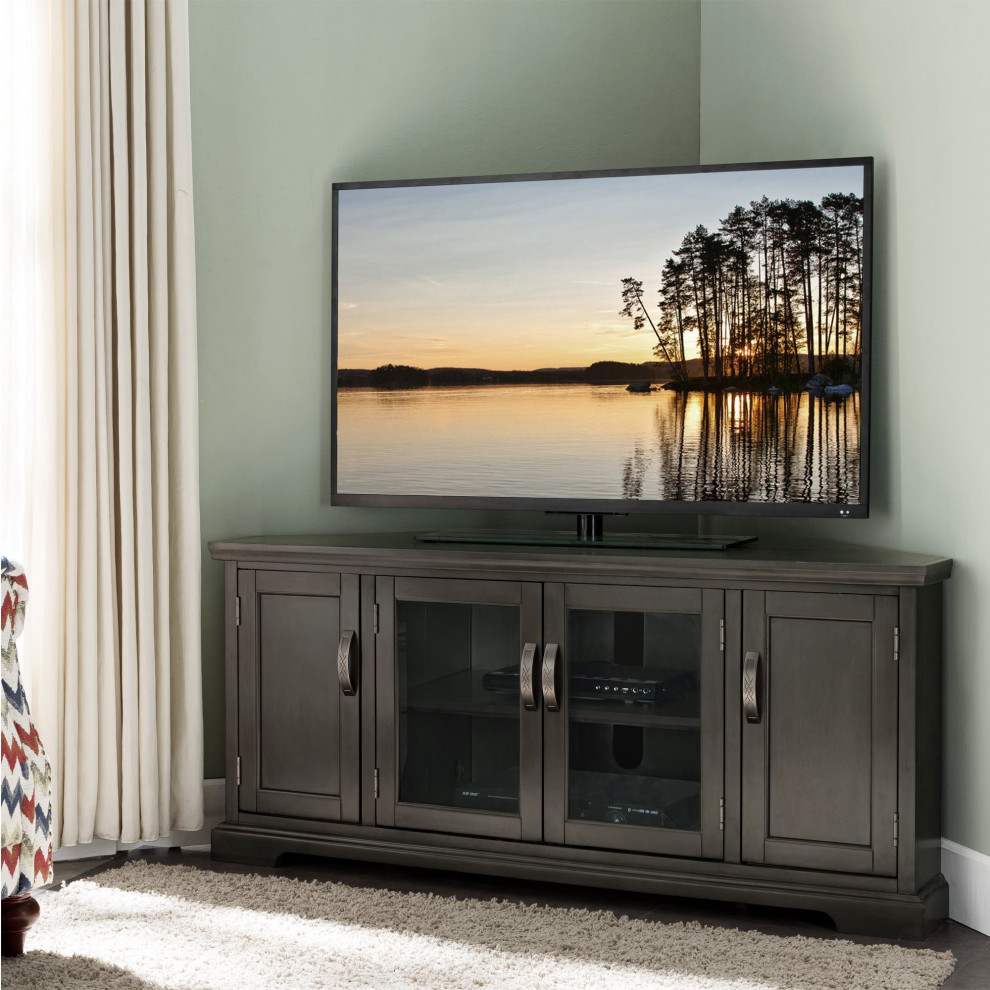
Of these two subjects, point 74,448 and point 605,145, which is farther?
point 605,145

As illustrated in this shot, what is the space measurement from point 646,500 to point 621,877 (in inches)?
35.4

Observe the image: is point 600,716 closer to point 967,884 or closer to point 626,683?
point 626,683

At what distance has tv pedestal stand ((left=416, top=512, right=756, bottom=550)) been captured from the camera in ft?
8.86

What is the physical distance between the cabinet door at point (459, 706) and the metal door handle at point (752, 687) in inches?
18.9

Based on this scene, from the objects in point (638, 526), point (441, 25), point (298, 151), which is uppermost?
point (441, 25)

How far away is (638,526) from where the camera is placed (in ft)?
10.5

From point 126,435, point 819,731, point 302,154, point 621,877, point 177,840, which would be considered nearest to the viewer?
point 819,731

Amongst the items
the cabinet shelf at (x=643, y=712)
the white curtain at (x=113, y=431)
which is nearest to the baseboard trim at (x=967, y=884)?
the cabinet shelf at (x=643, y=712)

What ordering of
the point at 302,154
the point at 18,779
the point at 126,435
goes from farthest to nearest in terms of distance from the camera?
the point at 302,154
the point at 126,435
the point at 18,779

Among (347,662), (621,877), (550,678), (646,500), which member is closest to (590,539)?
(646,500)

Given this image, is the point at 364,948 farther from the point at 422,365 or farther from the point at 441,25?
the point at 441,25

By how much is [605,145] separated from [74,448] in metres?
1.73

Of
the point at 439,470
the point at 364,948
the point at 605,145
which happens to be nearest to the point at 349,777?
the point at 364,948

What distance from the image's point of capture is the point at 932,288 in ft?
8.43
